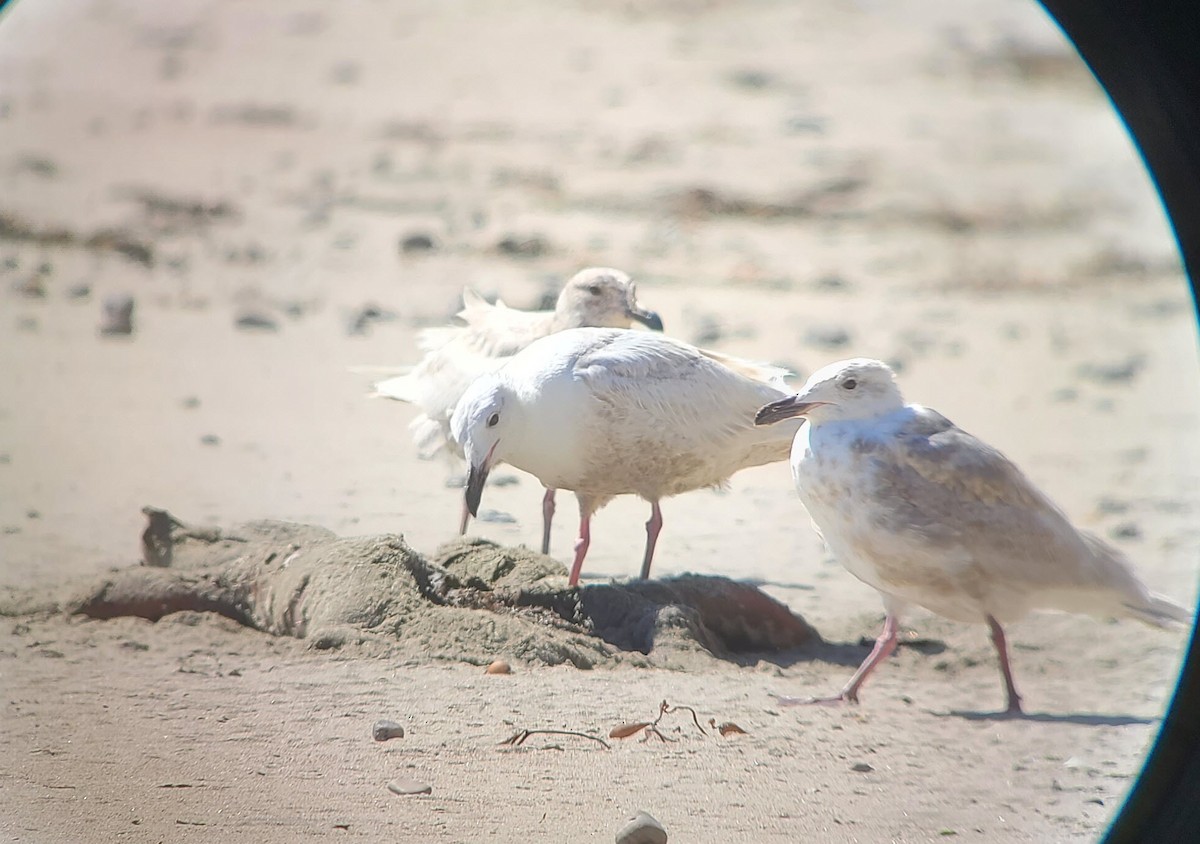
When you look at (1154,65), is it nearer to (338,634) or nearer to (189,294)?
(338,634)

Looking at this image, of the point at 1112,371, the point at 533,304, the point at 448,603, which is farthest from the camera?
the point at 533,304

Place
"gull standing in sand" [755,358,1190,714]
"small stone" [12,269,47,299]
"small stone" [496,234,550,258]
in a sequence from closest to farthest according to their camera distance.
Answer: "gull standing in sand" [755,358,1190,714] < "small stone" [12,269,47,299] < "small stone" [496,234,550,258]

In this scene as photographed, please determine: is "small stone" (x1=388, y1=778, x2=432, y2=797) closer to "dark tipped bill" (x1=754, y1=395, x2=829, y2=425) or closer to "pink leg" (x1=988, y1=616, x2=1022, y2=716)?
"dark tipped bill" (x1=754, y1=395, x2=829, y2=425)

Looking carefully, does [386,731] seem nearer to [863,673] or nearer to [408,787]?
[408,787]

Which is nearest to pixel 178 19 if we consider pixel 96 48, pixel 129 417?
pixel 96 48

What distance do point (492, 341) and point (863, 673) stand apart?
2397 millimetres

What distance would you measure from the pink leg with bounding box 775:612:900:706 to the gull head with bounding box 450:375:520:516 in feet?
4.26

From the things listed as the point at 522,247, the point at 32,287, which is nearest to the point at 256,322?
the point at 32,287

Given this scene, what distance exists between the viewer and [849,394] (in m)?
4.51

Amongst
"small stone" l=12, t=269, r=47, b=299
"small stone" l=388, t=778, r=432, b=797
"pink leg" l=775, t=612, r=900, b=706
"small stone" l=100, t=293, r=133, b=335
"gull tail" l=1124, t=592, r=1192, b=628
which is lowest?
"small stone" l=388, t=778, r=432, b=797

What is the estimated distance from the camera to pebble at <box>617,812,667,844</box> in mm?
3494

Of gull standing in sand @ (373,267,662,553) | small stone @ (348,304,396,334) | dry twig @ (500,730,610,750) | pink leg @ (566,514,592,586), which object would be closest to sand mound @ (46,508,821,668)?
pink leg @ (566,514,592,586)

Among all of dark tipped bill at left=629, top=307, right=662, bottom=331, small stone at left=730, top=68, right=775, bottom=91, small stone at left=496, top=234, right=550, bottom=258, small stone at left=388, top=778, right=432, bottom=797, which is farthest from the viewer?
small stone at left=730, top=68, right=775, bottom=91

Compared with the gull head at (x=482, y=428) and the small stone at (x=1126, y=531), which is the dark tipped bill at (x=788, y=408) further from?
the small stone at (x=1126, y=531)
